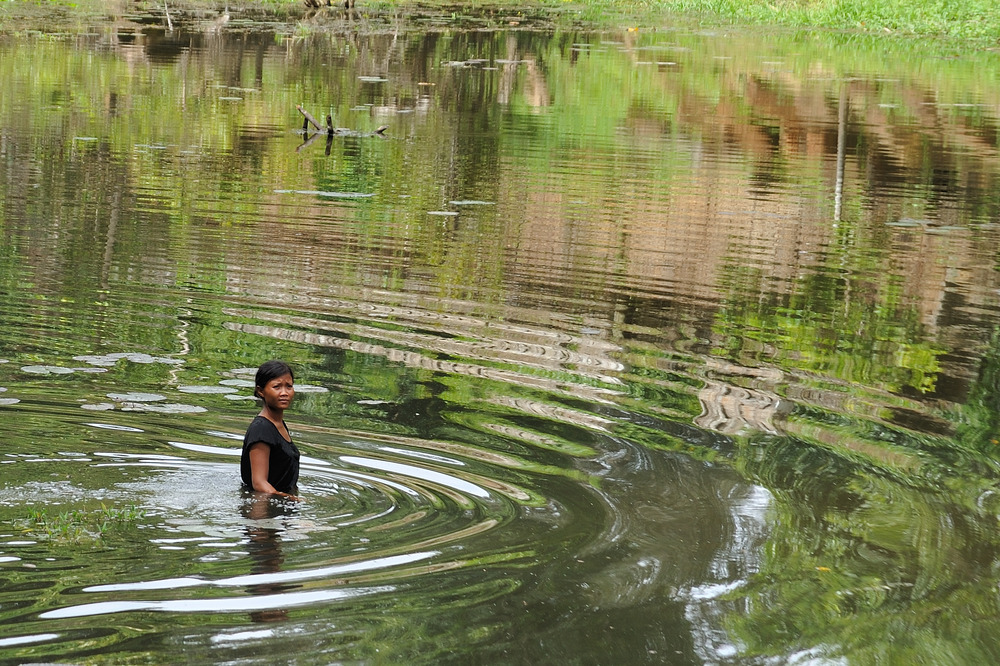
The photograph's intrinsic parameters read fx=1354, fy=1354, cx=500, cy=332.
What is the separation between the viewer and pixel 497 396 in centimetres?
759

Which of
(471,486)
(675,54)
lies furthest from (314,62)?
(471,486)

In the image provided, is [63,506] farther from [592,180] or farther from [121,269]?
[592,180]

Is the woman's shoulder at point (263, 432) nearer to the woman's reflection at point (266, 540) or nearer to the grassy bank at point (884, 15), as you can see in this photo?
the woman's reflection at point (266, 540)

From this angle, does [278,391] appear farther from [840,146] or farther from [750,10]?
[750,10]

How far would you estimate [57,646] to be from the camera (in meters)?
4.30

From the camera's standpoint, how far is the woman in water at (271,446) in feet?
19.0

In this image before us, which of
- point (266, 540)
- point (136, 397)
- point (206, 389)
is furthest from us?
point (206, 389)

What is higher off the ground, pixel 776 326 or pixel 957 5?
pixel 957 5

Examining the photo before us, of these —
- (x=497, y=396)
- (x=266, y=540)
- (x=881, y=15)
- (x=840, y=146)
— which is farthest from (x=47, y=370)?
(x=881, y=15)

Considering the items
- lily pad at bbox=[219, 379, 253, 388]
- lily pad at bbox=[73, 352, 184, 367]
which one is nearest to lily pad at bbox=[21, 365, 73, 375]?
lily pad at bbox=[73, 352, 184, 367]

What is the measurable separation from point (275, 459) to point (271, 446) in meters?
0.07

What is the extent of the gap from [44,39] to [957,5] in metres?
25.4

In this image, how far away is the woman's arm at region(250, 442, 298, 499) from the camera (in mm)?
5770

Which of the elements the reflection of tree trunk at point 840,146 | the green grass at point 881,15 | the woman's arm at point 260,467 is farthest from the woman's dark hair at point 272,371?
the green grass at point 881,15
